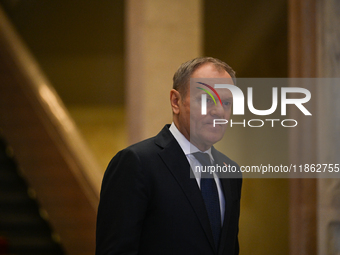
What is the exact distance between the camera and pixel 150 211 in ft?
4.32

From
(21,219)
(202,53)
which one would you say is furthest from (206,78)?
(21,219)

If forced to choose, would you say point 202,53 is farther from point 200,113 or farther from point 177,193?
point 177,193

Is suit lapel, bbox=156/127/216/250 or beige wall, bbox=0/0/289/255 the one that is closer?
suit lapel, bbox=156/127/216/250

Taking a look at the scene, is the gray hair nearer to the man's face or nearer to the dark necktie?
the man's face

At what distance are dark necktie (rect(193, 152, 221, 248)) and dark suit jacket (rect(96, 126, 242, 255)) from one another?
0.10 feet

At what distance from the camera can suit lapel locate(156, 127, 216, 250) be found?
1.33 meters

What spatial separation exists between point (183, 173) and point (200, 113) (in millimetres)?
249

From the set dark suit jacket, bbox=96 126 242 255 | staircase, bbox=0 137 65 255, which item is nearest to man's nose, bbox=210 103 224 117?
dark suit jacket, bbox=96 126 242 255

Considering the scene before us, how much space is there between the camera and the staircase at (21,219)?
4000 mm

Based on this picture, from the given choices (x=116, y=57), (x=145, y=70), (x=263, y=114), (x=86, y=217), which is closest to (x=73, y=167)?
(x=86, y=217)

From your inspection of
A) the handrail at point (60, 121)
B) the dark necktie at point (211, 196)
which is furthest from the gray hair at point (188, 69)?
the handrail at point (60, 121)

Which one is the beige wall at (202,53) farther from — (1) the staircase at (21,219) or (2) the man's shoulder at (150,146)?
(1) the staircase at (21,219)

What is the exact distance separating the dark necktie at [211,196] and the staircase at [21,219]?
127 inches

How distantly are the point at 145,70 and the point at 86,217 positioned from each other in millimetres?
1724
